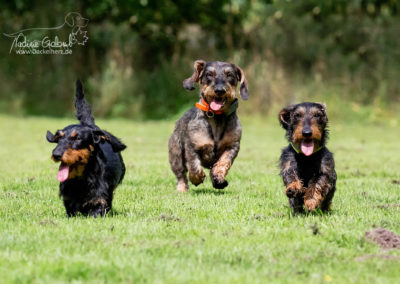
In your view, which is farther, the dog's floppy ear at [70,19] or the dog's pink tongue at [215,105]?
the dog's floppy ear at [70,19]

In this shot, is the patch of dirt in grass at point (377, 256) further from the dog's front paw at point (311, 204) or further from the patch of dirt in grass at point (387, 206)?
the patch of dirt in grass at point (387, 206)

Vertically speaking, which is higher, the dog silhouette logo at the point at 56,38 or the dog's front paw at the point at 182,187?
the dog silhouette logo at the point at 56,38

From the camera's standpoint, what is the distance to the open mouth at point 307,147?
5656 millimetres

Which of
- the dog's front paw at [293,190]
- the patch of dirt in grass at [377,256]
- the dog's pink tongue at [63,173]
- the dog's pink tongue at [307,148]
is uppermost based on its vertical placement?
the dog's pink tongue at [307,148]

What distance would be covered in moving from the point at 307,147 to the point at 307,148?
12 mm

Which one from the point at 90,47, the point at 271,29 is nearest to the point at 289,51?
the point at 271,29

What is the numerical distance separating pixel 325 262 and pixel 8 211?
3.32m

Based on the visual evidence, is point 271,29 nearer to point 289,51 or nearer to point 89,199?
point 289,51

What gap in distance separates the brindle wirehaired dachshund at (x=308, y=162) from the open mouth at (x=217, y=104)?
1441 millimetres

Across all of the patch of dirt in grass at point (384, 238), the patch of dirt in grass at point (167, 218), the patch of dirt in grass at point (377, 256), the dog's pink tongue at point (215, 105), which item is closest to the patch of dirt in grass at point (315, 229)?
the patch of dirt in grass at point (384, 238)

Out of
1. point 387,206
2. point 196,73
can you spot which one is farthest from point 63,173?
point 387,206

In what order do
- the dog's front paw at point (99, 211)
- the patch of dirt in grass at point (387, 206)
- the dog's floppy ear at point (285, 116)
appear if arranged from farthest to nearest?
the patch of dirt in grass at point (387, 206) < the dog's floppy ear at point (285, 116) < the dog's front paw at point (99, 211)

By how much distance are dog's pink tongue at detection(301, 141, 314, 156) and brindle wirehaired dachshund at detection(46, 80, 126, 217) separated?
5.79 ft

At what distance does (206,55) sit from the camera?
2250cm
